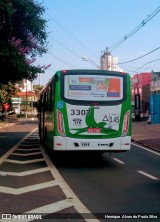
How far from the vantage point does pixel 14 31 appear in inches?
851

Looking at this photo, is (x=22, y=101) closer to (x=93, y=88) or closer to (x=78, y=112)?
(x=93, y=88)

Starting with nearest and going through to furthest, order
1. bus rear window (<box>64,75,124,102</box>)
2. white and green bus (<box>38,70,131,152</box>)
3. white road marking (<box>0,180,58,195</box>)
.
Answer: white road marking (<box>0,180,58,195</box>) → white and green bus (<box>38,70,131,152</box>) → bus rear window (<box>64,75,124,102</box>)

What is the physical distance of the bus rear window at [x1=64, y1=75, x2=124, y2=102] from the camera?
14.7m

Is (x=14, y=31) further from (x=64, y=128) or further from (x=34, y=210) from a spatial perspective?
(x=34, y=210)

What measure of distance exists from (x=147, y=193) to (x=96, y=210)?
2174mm

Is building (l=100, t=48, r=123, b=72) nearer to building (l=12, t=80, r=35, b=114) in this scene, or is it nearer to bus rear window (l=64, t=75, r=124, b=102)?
building (l=12, t=80, r=35, b=114)

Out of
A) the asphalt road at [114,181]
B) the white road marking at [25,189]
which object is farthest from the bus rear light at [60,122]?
the white road marking at [25,189]

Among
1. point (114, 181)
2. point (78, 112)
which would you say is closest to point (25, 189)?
point (114, 181)

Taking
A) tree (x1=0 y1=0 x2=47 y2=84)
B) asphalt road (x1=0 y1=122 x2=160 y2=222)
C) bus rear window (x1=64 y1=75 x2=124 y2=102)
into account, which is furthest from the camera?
tree (x1=0 y1=0 x2=47 y2=84)

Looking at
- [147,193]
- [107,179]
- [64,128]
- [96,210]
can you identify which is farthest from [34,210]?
[64,128]

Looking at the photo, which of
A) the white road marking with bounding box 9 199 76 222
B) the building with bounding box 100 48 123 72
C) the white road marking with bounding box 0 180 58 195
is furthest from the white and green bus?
the building with bounding box 100 48 123 72

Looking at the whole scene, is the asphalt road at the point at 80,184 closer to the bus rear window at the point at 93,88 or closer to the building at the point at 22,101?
the bus rear window at the point at 93,88

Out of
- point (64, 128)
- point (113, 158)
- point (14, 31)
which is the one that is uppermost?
point (14, 31)

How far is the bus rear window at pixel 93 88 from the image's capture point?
14.7m
